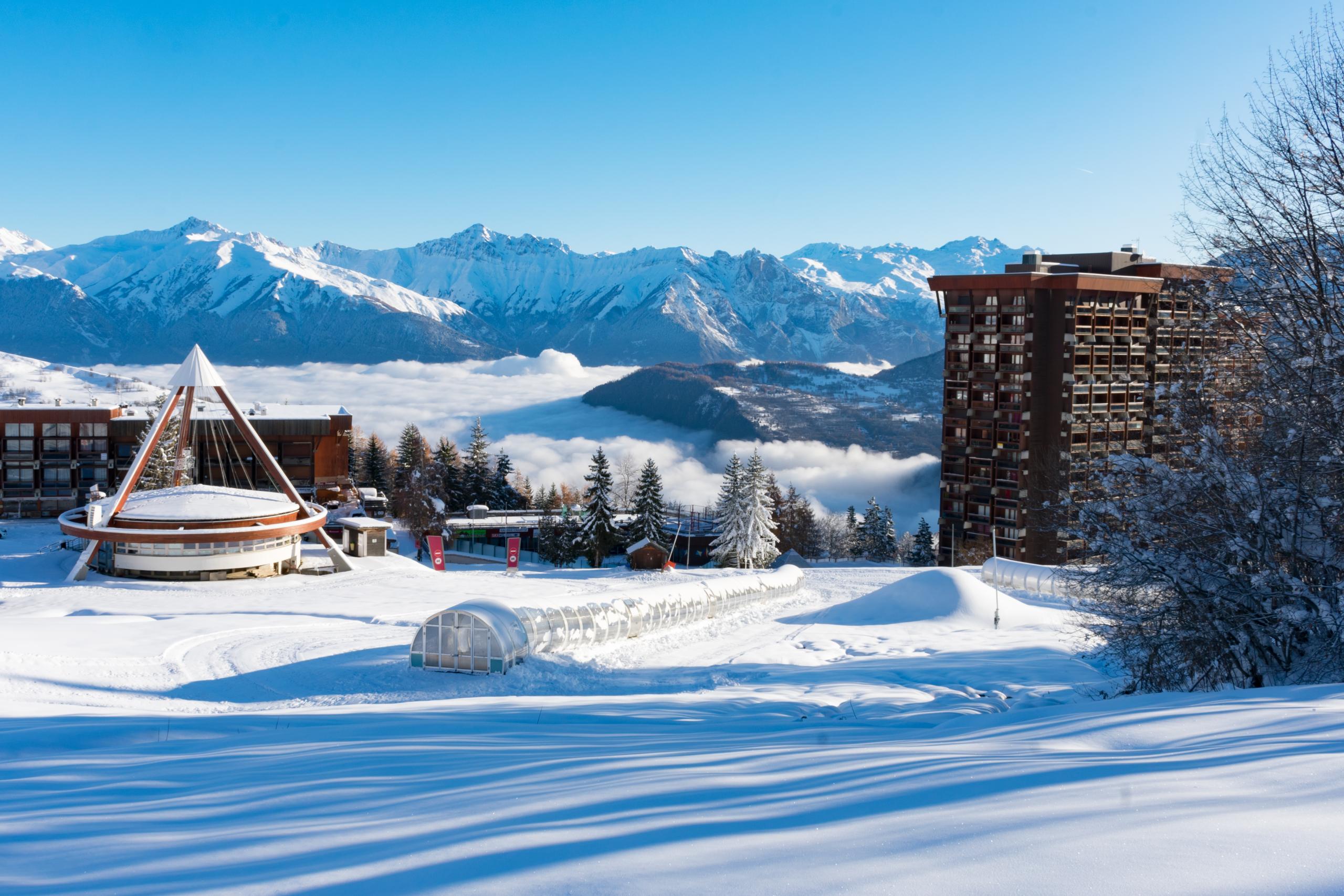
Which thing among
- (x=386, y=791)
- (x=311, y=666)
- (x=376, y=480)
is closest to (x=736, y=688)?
(x=311, y=666)

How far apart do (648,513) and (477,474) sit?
23.2 m

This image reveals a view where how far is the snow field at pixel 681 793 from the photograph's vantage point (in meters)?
3.72

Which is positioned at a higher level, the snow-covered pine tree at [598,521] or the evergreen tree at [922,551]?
the snow-covered pine tree at [598,521]

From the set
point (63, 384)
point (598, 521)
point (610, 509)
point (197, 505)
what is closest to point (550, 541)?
point (598, 521)

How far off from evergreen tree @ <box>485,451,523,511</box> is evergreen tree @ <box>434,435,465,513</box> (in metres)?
2.41

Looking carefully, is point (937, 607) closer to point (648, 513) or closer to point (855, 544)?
point (648, 513)

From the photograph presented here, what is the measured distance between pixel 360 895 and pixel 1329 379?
11.9m

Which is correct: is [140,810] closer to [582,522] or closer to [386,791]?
[386,791]

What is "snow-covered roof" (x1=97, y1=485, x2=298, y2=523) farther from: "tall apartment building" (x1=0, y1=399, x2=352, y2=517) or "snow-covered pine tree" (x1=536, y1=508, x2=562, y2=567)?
"tall apartment building" (x1=0, y1=399, x2=352, y2=517)

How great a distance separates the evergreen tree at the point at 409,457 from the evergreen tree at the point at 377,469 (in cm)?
70

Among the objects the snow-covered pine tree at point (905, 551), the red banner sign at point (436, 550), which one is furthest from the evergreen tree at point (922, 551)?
the red banner sign at point (436, 550)

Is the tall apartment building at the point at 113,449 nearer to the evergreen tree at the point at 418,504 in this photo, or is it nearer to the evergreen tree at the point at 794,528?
the evergreen tree at the point at 418,504

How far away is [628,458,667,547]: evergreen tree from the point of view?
5053 cm

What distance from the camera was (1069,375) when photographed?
45.0 m
